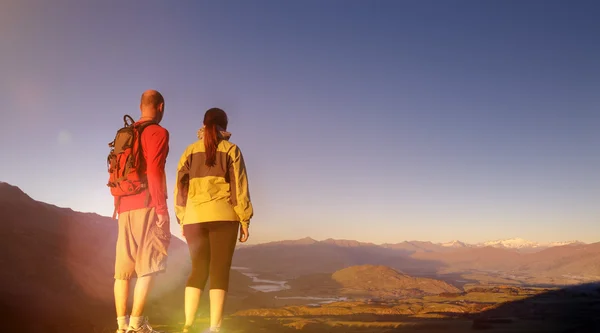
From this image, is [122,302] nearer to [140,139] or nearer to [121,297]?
[121,297]

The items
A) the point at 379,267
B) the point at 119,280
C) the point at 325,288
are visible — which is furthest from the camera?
the point at 379,267

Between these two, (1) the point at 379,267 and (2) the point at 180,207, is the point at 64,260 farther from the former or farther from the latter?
(1) the point at 379,267

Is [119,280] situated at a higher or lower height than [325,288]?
higher

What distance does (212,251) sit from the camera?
4.71 metres

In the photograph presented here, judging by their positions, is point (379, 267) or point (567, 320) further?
point (379, 267)

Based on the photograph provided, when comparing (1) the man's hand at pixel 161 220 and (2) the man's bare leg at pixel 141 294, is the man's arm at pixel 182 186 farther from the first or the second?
(2) the man's bare leg at pixel 141 294

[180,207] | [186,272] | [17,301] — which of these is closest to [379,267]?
[186,272]

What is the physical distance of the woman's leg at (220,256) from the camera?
15.2 ft

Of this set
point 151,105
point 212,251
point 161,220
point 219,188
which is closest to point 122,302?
point 161,220

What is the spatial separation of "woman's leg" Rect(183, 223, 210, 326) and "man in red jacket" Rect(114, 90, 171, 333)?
1.12 ft

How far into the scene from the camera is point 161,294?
6006 cm

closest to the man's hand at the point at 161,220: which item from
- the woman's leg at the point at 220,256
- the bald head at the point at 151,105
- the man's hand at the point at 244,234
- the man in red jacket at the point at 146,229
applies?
the man in red jacket at the point at 146,229

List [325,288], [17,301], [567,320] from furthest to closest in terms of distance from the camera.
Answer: [325,288]
[17,301]
[567,320]

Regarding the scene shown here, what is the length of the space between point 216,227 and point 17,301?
3834 cm
